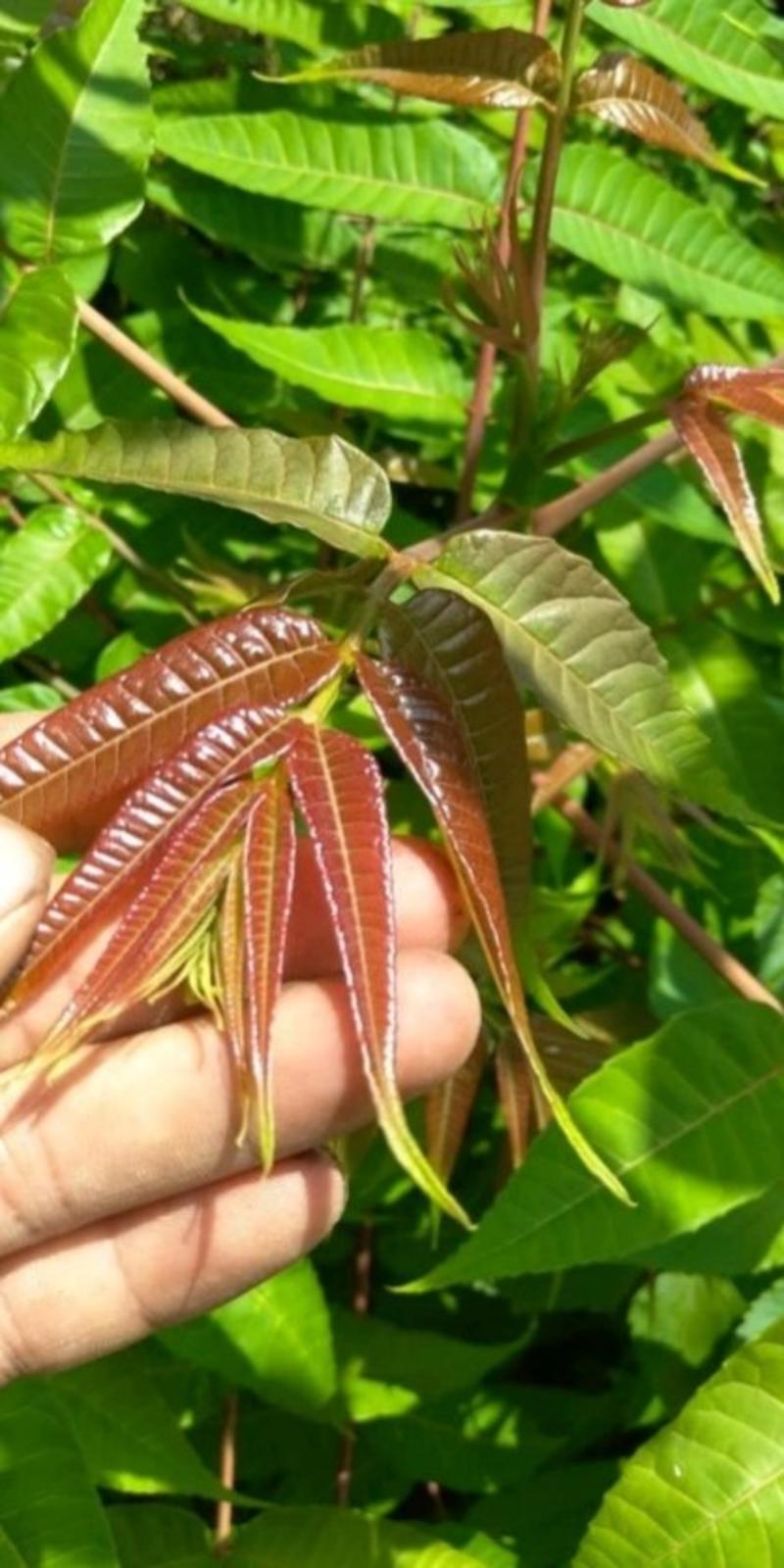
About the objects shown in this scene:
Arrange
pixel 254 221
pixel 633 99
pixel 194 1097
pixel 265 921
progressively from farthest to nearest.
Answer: pixel 254 221 < pixel 633 99 < pixel 194 1097 < pixel 265 921

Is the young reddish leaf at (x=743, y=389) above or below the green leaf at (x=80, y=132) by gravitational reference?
above

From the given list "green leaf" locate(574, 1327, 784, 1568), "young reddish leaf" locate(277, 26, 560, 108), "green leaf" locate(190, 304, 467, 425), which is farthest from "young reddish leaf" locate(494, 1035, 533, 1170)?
"young reddish leaf" locate(277, 26, 560, 108)

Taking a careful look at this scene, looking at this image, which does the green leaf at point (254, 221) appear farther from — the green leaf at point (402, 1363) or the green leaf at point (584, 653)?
the green leaf at point (402, 1363)

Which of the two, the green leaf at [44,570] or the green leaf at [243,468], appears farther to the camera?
the green leaf at [44,570]

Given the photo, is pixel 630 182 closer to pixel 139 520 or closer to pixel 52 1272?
pixel 139 520

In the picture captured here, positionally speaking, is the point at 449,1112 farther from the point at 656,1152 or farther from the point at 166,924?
the point at 166,924

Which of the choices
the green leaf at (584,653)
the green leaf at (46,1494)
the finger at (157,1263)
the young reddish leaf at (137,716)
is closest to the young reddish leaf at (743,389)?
the green leaf at (584,653)

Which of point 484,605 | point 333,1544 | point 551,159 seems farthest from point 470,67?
point 333,1544
